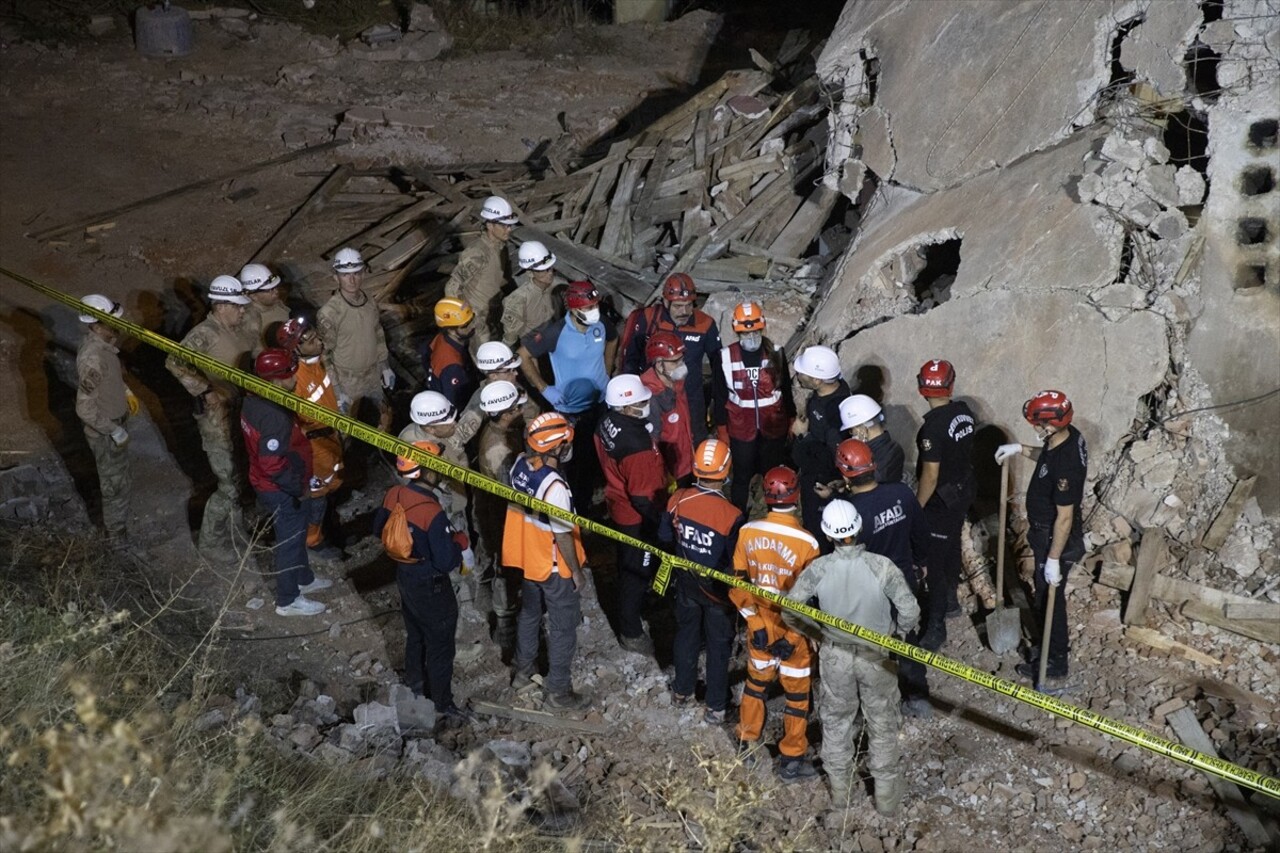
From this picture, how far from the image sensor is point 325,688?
788cm

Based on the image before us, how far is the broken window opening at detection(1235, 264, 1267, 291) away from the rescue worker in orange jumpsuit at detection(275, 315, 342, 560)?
20.4ft

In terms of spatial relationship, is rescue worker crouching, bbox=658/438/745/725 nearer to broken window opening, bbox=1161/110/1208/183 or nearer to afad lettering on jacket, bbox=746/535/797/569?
afad lettering on jacket, bbox=746/535/797/569

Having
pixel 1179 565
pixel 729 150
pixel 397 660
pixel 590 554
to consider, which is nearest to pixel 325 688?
pixel 397 660

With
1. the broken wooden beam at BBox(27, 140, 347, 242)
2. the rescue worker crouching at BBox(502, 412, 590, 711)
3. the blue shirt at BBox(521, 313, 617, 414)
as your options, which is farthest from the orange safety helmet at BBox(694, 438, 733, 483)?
the broken wooden beam at BBox(27, 140, 347, 242)

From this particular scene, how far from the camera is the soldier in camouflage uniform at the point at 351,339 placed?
945cm

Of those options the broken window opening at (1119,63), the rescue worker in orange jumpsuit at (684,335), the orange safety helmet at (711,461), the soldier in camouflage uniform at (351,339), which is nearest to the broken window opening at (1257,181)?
the broken window opening at (1119,63)

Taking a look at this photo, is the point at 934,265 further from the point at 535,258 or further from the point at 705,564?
the point at 705,564

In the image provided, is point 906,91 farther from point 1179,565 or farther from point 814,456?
point 1179,565

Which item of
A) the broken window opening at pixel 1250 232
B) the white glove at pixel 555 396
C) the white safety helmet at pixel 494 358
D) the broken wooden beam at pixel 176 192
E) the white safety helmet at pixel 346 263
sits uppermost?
the broken window opening at pixel 1250 232

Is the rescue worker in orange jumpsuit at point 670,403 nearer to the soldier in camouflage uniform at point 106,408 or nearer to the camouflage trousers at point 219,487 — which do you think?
the camouflage trousers at point 219,487

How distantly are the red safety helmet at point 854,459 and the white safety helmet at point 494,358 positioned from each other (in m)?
2.55

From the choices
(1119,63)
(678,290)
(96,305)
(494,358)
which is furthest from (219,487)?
(1119,63)

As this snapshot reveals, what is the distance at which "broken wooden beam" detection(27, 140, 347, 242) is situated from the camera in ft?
45.2

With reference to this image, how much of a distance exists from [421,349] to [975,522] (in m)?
5.50
